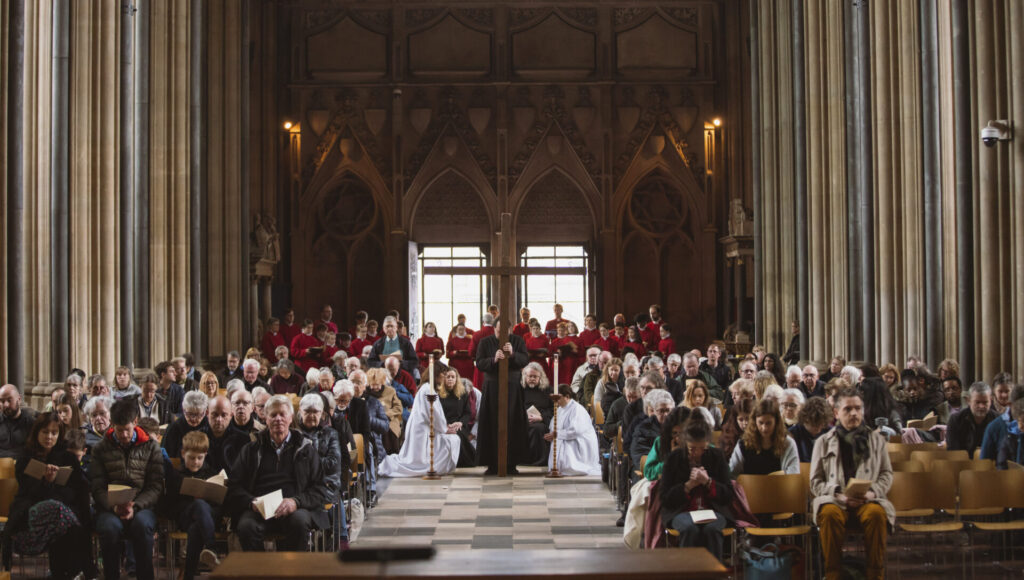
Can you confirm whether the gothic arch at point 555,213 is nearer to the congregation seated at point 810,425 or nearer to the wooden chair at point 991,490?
the congregation seated at point 810,425

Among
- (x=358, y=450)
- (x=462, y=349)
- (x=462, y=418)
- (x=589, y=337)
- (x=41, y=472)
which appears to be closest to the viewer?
(x=41, y=472)

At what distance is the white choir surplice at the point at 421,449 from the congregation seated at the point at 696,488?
19.3 feet

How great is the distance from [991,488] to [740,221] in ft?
49.2

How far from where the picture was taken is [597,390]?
12.8 meters

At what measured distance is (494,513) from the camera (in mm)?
10172

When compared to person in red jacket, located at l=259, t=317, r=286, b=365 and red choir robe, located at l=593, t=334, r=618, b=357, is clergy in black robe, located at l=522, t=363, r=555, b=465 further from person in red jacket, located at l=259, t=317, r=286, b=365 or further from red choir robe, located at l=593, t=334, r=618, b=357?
person in red jacket, located at l=259, t=317, r=286, b=365

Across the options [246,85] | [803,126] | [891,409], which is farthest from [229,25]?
[891,409]

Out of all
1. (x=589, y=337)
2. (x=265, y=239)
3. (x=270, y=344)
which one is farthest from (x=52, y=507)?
(x=265, y=239)

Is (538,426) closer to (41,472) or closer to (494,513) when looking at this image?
(494,513)

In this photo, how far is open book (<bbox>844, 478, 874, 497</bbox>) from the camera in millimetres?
6652

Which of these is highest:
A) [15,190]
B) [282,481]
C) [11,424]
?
[15,190]

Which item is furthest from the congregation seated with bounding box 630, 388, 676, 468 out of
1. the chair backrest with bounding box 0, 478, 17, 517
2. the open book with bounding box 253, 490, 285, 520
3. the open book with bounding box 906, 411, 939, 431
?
the chair backrest with bounding box 0, 478, 17, 517

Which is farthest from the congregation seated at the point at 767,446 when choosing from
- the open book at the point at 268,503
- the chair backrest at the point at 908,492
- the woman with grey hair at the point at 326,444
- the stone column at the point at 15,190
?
the stone column at the point at 15,190

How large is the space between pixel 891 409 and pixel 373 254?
1620 cm
